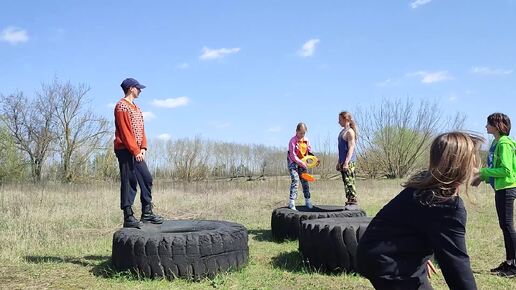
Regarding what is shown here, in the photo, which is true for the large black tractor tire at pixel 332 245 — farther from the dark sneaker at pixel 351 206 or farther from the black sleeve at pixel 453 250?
the black sleeve at pixel 453 250

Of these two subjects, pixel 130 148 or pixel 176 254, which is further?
pixel 130 148

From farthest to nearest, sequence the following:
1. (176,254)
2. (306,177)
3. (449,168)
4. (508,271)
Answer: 1. (306,177)
2. (508,271)
3. (176,254)
4. (449,168)

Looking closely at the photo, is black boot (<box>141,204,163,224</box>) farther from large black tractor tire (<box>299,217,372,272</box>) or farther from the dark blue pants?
large black tractor tire (<box>299,217,372,272</box>)

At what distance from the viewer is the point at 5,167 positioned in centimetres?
2559

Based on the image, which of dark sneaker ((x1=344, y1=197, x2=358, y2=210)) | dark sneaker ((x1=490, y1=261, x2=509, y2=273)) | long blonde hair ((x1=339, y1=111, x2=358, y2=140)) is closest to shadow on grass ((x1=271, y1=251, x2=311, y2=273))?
dark sneaker ((x1=344, y1=197, x2=358, y2=210))

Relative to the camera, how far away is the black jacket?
7.86 ft

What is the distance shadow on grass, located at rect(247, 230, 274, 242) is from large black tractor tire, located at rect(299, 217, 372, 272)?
2460 mm

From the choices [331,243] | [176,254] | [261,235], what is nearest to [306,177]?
[261,235]

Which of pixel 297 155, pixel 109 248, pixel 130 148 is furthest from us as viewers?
pixel 297 155

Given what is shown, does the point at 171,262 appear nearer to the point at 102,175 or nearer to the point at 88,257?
the point at 88,257

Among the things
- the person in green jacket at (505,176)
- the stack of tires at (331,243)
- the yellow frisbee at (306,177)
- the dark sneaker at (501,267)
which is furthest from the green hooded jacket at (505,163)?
the yellow frisbee at (306,177)

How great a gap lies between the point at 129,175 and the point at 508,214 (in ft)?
15.6

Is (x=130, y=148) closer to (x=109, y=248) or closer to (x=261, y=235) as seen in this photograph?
(x=109, y=248)

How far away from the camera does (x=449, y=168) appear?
2516mm
